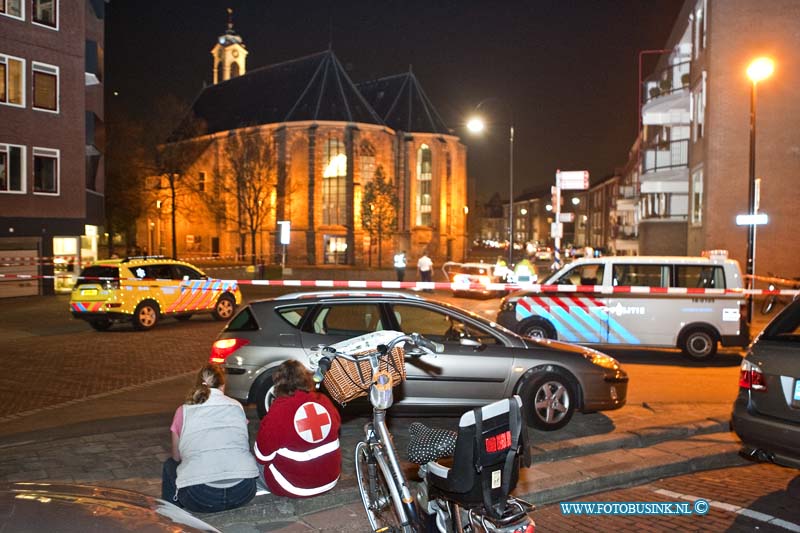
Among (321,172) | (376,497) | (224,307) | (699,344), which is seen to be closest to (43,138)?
(224,307)

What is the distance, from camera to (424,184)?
68.3m

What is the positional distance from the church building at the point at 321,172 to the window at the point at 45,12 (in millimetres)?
30428

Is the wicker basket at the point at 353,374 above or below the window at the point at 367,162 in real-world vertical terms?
below

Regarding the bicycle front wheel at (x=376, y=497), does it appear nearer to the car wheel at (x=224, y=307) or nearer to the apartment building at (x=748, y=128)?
the car wheel at (x=224, y=307)

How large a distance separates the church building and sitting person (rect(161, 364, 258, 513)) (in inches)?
2192

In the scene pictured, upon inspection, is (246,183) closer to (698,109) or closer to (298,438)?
(698,109)

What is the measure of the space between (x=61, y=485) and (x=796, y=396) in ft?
17.5

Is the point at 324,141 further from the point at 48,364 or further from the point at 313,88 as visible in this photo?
the point at 48,364

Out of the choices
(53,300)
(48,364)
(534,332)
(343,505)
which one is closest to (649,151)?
(534,332)

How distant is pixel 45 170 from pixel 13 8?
593 centimetres

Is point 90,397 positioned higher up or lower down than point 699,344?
lower down

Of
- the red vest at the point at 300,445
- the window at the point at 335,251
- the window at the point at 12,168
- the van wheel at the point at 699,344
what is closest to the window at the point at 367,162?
the window at the point at 335,251

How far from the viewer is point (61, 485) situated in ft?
9.96

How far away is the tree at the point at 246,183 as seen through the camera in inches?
2422
